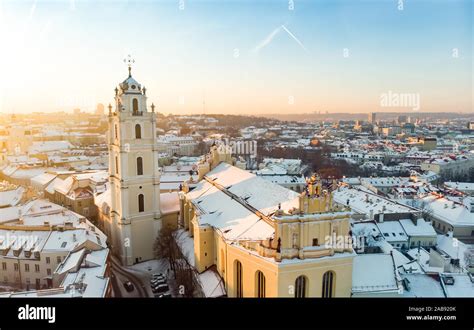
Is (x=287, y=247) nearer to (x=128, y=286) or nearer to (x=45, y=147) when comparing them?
(x=128, y=286)

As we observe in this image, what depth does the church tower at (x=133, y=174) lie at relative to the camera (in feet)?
30.6

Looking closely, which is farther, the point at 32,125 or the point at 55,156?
the point at 32,125

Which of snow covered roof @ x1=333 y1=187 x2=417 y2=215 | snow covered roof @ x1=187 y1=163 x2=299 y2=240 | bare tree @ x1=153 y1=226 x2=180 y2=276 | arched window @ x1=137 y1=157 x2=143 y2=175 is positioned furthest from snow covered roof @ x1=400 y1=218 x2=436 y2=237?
arched window @ x1=137 y1=157 x2=143 y2=175

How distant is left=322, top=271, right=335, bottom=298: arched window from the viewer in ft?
17.8

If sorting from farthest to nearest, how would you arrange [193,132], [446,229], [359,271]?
[193,132] → [446,229] → [359,271]

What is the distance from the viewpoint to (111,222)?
1044cm

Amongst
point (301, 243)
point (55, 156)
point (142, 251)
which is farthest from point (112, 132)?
point (55, 156)

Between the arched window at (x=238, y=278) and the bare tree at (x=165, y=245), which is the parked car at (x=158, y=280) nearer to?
the bare tree at (x=165, y=245)

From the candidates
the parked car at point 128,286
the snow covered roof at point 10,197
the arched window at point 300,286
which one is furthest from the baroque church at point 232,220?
the snow covered roof at point 10,197

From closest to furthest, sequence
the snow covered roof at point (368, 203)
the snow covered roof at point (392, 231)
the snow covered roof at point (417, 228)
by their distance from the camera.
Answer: the snow covered roof at point (392, 231) → the snow covered roof at point (417, 228) → the snow covered roof at point (368, 203)

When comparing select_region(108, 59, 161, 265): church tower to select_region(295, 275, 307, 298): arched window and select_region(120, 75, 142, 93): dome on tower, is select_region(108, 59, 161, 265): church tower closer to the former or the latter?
select_region(120, 75, 142, 93): dome on tower

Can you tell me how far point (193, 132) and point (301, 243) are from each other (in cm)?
3364

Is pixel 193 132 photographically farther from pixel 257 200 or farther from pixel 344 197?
pixel 257 200

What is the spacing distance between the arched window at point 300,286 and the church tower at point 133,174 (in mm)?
5655
